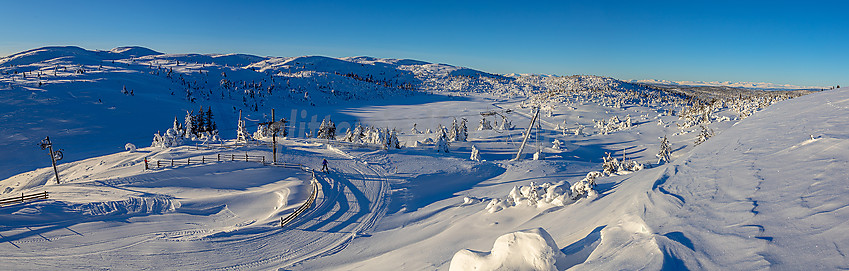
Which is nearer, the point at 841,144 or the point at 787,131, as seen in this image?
the point at 841,144

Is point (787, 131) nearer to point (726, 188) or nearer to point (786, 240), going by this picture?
point (726, 188)

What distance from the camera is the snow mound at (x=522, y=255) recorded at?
6.94 m

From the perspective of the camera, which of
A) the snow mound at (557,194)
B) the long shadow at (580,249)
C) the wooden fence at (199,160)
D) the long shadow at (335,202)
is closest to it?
the long shadow at (580,249)

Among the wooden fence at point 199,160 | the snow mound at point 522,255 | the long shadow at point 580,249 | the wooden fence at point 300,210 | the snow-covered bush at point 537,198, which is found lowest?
the wooden fence at point 300,210

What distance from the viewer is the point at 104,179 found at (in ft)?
87.1

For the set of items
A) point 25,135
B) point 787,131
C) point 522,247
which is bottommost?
point 25,135

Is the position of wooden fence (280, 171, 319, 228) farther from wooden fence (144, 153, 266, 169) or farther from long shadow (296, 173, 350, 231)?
wooden fence (144, 153, 266, 169)

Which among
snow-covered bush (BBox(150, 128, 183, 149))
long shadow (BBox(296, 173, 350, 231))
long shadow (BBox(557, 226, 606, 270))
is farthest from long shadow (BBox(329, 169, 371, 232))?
snow-covered bush (BBox(150, 128, 183, 149))

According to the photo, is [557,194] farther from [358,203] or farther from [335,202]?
[335,202]

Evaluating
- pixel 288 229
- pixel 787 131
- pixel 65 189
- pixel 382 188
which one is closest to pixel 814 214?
pixel 787 131

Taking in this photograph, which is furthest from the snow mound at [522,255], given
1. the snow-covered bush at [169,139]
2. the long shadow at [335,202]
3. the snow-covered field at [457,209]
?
the snow-covered bush at [169,139]

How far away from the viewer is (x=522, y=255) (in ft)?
23.4

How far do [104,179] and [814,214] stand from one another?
123ft

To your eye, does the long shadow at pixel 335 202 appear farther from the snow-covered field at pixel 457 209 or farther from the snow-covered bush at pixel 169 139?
the snow-covered bush at pixel 169 139
